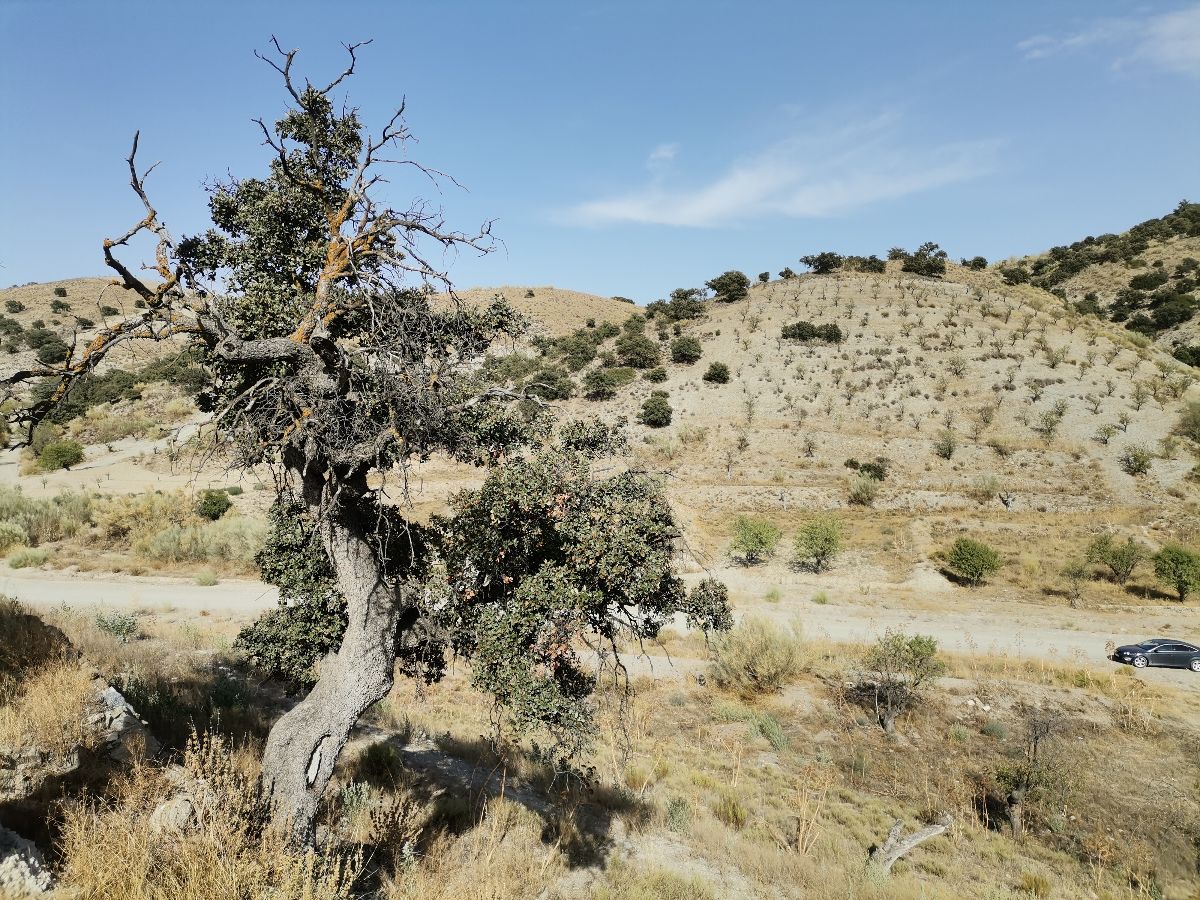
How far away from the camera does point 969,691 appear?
17.3 metres

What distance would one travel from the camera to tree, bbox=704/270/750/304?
70812mm

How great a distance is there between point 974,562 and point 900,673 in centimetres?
1241

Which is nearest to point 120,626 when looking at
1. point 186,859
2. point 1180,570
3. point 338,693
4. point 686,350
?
point 338,693

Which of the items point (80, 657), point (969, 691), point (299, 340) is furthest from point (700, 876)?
point (969, 691)

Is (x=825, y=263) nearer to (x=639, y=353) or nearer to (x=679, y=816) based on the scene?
(x=639, y=353)

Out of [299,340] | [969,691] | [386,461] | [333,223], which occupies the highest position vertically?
[333,223]

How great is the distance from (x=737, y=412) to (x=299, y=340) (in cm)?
4398

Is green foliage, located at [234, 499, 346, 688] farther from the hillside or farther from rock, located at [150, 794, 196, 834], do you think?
the hillside

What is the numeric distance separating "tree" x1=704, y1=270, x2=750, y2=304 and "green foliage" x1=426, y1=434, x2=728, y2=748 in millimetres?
68243

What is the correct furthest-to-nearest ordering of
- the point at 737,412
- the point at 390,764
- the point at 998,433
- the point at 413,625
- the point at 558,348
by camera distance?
1. the point at 558,348
2. the point at 737,412
3. the point at 998,433
4. the point at 390,764
5. the point at 413,625

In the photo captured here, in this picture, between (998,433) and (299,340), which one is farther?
(998,433)

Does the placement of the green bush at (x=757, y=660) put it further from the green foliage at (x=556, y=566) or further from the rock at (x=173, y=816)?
the rock at (x=173, y=816)

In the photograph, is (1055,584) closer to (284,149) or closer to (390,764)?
(390,764)

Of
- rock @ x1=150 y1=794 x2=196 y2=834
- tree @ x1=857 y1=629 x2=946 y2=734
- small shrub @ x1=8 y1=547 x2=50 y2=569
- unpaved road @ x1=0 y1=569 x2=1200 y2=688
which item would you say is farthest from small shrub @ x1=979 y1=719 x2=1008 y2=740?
Result: small shrub @ x1=8 y1=547 x2=50 y2=569
